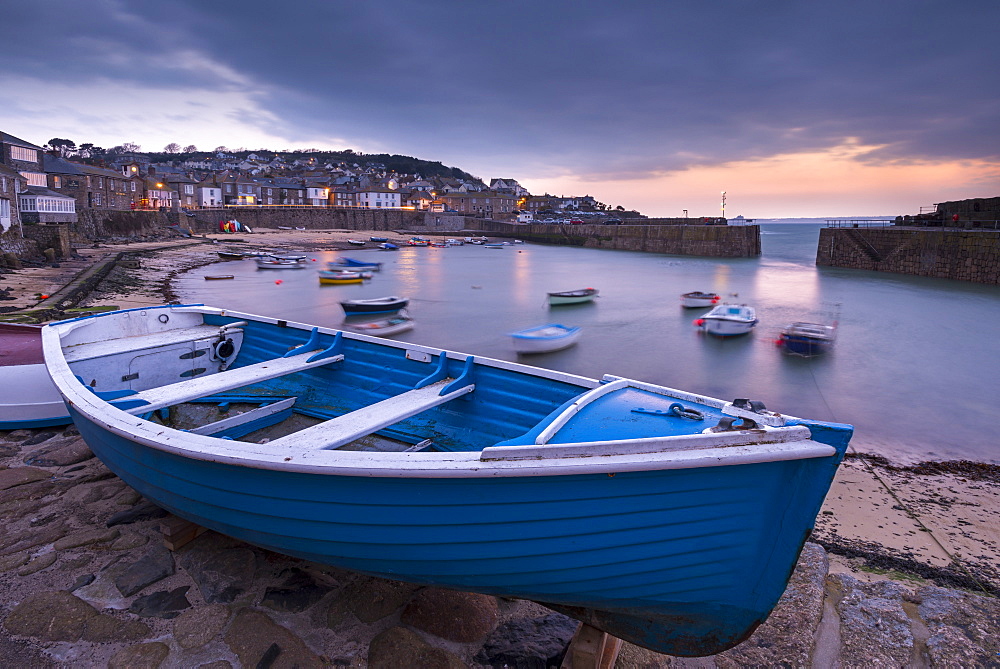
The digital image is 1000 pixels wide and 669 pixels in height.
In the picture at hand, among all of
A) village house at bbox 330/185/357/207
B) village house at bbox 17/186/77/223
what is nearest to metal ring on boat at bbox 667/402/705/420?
Result: village house at bbox 17/186/77/223

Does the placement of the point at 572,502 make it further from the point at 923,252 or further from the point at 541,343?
the point at 923,252

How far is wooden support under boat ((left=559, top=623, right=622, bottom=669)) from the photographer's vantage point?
10.7ft

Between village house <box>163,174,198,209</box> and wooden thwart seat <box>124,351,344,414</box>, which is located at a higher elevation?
village house <box>163,174,198,209</box>

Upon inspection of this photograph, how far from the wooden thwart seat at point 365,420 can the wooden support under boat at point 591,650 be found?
77.3 inches

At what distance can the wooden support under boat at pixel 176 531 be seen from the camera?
14.4 feet

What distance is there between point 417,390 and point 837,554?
469 centimetres

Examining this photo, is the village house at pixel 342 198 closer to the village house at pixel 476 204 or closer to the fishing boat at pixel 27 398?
the village house at pixel 476 204

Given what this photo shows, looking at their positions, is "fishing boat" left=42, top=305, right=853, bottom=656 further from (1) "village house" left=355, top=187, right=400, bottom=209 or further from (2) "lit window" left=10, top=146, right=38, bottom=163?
(1) "village house" left=355, top=187, right=400, bottom=209

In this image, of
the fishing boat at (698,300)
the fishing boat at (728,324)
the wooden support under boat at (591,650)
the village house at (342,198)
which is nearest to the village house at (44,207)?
the fishing boat at (698,300)

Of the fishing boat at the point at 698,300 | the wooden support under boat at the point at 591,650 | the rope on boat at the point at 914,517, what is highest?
the fishing boat at the point at 698,300

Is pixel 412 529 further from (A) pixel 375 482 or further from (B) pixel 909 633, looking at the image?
(B) pixel 909 633

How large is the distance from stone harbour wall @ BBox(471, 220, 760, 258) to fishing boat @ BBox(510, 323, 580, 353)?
56.6 m

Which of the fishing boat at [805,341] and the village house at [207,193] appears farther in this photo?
the village house at [207,193]

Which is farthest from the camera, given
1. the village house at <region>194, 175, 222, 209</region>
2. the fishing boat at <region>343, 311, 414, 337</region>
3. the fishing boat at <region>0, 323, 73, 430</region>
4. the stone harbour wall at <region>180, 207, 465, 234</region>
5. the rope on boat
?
the village house at <region>194, 175, 222, 209</region>
